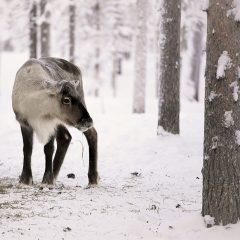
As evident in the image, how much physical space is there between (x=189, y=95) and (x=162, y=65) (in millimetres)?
16353

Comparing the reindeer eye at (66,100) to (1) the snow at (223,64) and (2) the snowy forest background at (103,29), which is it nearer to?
(1) the snow at (223,64)

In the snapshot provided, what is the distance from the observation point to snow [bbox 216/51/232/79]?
5.13 meters

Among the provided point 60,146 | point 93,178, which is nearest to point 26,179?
point 60,146

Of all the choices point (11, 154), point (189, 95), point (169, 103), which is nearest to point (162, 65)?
point (169, 103)

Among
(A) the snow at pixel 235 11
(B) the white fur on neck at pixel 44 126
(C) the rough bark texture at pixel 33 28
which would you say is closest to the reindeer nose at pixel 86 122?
(B) the white fur on neck at pixel 44 126

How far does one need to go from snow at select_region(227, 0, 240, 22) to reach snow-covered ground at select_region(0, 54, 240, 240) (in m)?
2.25

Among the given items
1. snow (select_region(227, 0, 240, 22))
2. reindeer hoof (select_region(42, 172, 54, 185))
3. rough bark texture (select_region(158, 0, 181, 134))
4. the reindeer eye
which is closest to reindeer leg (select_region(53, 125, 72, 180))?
reindeer hoof (select_region(42, 172, 54, 185))

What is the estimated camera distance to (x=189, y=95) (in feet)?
89.1

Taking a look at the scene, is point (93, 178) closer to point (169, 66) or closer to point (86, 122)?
point (86, 122)

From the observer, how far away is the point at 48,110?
24.8 feet

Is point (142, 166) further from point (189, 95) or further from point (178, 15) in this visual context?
point (189, 95)

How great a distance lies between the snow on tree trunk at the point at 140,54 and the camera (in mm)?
16562

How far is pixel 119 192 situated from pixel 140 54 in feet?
32.5

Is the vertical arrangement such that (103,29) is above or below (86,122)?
above
